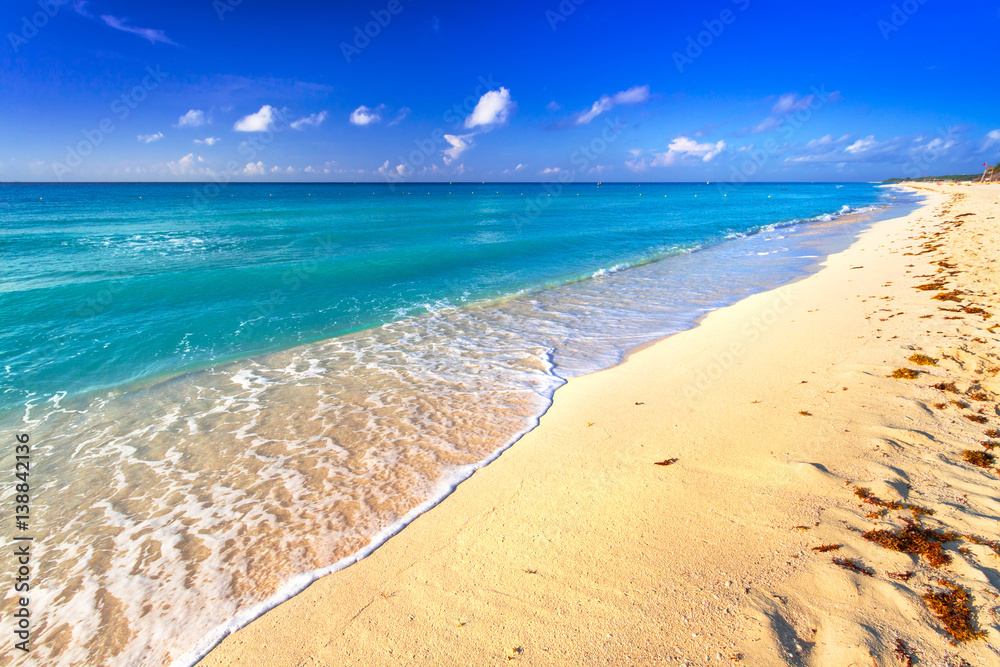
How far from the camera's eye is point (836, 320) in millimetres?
9961

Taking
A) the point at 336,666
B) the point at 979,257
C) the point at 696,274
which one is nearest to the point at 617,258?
the point at 696,274

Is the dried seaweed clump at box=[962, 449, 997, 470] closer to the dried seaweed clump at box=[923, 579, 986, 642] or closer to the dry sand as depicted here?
the dry sand

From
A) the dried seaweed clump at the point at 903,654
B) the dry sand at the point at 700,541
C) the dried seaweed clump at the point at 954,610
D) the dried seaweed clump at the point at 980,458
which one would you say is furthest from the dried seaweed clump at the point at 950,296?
the dried seaweed clump at the point at 903,654

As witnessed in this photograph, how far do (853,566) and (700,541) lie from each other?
1158 millimetres

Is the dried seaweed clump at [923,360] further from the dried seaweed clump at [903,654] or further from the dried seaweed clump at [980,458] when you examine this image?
the dried seaweed clump at [903,654]

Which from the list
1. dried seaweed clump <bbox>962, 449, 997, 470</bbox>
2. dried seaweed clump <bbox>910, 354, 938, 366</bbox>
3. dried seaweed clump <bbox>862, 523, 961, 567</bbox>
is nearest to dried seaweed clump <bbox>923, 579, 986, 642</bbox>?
dried seaweed clump <bbox>862, 523, 961, 567</bbox>

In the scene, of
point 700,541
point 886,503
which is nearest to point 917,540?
point 886,503

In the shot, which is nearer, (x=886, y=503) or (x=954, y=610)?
(x=954, y=610)

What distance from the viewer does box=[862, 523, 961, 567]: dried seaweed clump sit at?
3.48m

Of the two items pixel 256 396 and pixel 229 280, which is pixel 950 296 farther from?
pixel 229 280

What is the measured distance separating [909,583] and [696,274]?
16.7m

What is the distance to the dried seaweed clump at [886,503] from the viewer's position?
3.98 metres

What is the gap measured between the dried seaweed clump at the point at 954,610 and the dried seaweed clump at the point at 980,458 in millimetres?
2265

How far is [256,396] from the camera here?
8109mm
